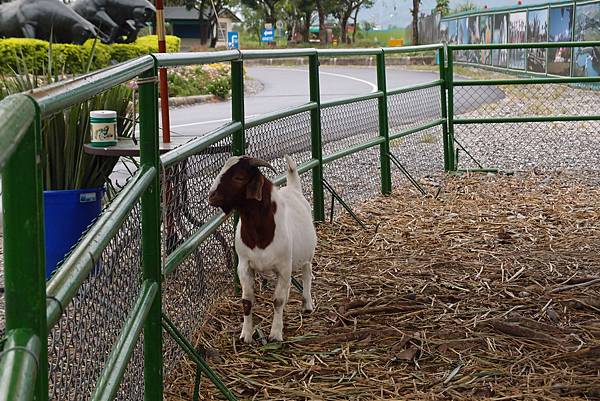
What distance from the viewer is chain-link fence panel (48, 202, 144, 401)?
228 cm

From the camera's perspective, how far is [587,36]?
23.2 metres

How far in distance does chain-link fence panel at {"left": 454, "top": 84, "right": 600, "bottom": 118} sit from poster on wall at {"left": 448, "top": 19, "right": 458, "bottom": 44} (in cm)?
1905

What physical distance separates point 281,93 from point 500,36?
9865 mm

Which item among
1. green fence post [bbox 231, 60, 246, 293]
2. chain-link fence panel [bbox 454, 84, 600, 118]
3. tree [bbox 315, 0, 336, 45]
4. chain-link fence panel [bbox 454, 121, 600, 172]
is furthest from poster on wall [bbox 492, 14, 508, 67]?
tree [bbox 315, 0, 336, 45]

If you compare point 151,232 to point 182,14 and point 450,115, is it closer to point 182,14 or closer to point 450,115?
point 450,115

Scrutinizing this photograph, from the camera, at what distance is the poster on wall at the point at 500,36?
29266 mm

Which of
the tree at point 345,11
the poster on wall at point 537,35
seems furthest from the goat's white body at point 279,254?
the tree at point 345,11

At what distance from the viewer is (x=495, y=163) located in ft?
38.7

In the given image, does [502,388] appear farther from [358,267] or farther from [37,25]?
[37,25]

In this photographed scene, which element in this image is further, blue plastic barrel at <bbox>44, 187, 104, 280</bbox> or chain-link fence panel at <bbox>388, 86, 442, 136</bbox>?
chain-link fence panel at <bbox>388, 86, 442, 136</bbox>

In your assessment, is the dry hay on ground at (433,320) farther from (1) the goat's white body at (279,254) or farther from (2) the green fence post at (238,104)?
(2) the green fence post at (238,104)

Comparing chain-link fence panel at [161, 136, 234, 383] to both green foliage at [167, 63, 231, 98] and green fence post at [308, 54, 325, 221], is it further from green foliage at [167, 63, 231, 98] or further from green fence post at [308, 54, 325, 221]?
green foliage at [167, 63, 231, 98]

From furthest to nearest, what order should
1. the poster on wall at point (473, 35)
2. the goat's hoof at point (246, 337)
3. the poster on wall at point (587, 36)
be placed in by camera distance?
the poster on wall at point (473, 35) < the poster on wall at point (587, 36) < the goat's hoof at point (246, 337)

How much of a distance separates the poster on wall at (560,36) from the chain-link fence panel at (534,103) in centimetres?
178
